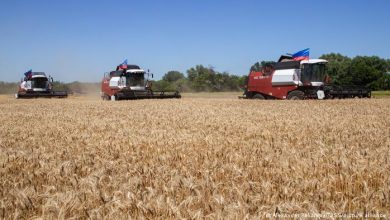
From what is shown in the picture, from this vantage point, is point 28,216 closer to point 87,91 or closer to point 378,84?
point 87,91

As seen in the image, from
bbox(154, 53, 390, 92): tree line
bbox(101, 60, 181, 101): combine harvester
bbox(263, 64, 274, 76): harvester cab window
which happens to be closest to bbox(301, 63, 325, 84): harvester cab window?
bbox(263, 64, 274, 76): harvester cab window

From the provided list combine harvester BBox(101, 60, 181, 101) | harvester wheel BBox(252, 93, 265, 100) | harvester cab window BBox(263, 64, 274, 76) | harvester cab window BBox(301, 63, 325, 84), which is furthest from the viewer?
combine harvester BBox(101, 60, 181, 101)

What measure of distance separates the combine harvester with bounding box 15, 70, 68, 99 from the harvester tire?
27.2 metres

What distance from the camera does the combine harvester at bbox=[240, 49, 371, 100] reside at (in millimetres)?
28375

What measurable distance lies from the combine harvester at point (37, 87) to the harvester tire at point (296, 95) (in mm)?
27157

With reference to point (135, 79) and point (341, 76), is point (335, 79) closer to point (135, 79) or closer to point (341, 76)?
point (341, 76)

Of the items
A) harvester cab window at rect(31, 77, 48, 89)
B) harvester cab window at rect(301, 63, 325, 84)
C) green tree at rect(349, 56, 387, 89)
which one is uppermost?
green tree at rect(349, 56, 387, 89)

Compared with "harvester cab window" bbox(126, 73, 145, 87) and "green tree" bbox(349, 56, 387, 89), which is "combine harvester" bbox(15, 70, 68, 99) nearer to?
"harvester cab window" bbox(126, 73, 145, 87)

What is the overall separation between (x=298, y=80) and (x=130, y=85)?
16557mm

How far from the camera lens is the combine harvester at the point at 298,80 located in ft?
93.1

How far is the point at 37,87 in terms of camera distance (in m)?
45.2

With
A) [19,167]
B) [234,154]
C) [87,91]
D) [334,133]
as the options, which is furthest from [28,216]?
[87,91]

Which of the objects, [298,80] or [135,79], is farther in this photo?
[135,79]

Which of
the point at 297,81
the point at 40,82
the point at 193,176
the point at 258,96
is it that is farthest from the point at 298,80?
the point at 40,82
